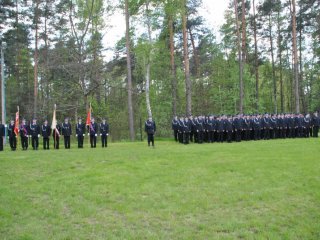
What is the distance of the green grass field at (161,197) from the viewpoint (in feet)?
27.0

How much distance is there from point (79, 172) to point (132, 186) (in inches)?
101

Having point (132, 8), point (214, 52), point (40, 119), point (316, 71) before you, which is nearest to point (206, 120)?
point (132, 8)

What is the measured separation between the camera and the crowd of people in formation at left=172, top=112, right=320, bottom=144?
24047 mm

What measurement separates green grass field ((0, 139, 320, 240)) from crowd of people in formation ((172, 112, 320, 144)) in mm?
8392

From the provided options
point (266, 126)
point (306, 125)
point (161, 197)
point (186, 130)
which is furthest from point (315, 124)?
point (161, 197)

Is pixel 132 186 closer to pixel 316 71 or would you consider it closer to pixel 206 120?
pixel 206 120

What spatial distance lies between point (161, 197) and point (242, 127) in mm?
15291

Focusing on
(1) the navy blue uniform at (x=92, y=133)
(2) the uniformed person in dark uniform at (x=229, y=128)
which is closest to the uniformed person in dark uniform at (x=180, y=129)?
(2) the uniformed person in dark uniform at (x=229, y=128)

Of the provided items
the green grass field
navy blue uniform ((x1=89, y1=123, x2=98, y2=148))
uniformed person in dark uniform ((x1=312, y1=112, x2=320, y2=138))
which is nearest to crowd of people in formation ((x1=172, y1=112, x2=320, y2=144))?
uniformed person in dark uniform ((x1=312, y1=112, x2=320, y2=138))

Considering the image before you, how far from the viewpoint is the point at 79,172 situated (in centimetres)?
1312

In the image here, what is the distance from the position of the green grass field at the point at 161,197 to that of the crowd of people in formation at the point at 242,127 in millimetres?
8392

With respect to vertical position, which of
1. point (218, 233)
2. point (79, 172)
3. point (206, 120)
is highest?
point (206, 120)

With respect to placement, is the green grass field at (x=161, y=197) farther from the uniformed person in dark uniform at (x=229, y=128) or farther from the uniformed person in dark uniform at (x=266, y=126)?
the uniformed person in dark uniform at (x=266, y=126)

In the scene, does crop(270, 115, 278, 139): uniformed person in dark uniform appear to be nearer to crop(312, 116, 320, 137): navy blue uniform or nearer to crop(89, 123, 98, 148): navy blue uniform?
crop(312, 116, 320, 137): navy blue uniform
